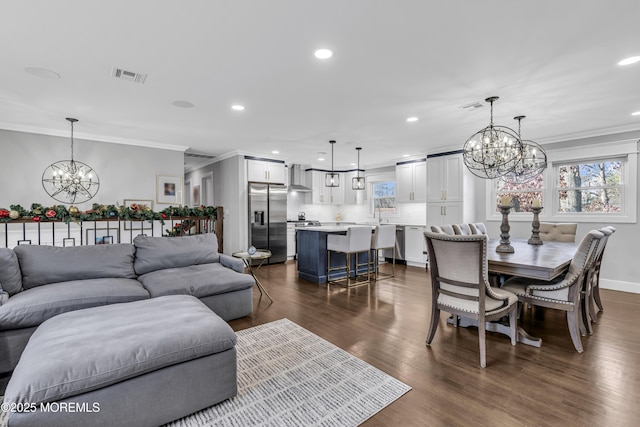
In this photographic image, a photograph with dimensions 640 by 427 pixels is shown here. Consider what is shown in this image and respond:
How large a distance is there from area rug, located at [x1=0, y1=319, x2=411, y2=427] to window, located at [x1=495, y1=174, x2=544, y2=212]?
4.66 m

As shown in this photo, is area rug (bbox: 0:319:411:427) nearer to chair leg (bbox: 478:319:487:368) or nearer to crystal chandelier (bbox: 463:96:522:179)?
chair leg (bbox: 478:319:487:368)

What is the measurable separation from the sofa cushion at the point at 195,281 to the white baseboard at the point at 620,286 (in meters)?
5.50

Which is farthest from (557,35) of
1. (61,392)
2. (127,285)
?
(127,285)

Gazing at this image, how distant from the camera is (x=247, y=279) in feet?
11.1

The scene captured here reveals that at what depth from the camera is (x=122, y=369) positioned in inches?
61.4

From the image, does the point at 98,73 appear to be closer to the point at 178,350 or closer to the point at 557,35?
the point at 178,350

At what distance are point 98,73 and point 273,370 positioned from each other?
3142mm

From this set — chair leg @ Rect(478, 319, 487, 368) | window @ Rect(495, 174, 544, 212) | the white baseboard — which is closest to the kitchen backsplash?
window @ Rect(495, 174, 544, 212)

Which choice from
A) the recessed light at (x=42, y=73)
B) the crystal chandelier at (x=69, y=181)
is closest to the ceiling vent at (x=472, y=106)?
the recessed light at (x=42, y=73)

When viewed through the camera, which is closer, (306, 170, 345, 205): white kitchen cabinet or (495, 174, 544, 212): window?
(495, 174, 544, 212): window

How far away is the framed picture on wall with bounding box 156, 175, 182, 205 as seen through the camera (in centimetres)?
596

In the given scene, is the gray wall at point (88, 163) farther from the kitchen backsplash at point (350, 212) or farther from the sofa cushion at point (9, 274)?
the kitchen backsplash at point (350, 212)

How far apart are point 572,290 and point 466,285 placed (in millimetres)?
998

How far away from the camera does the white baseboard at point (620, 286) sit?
4520 mm
